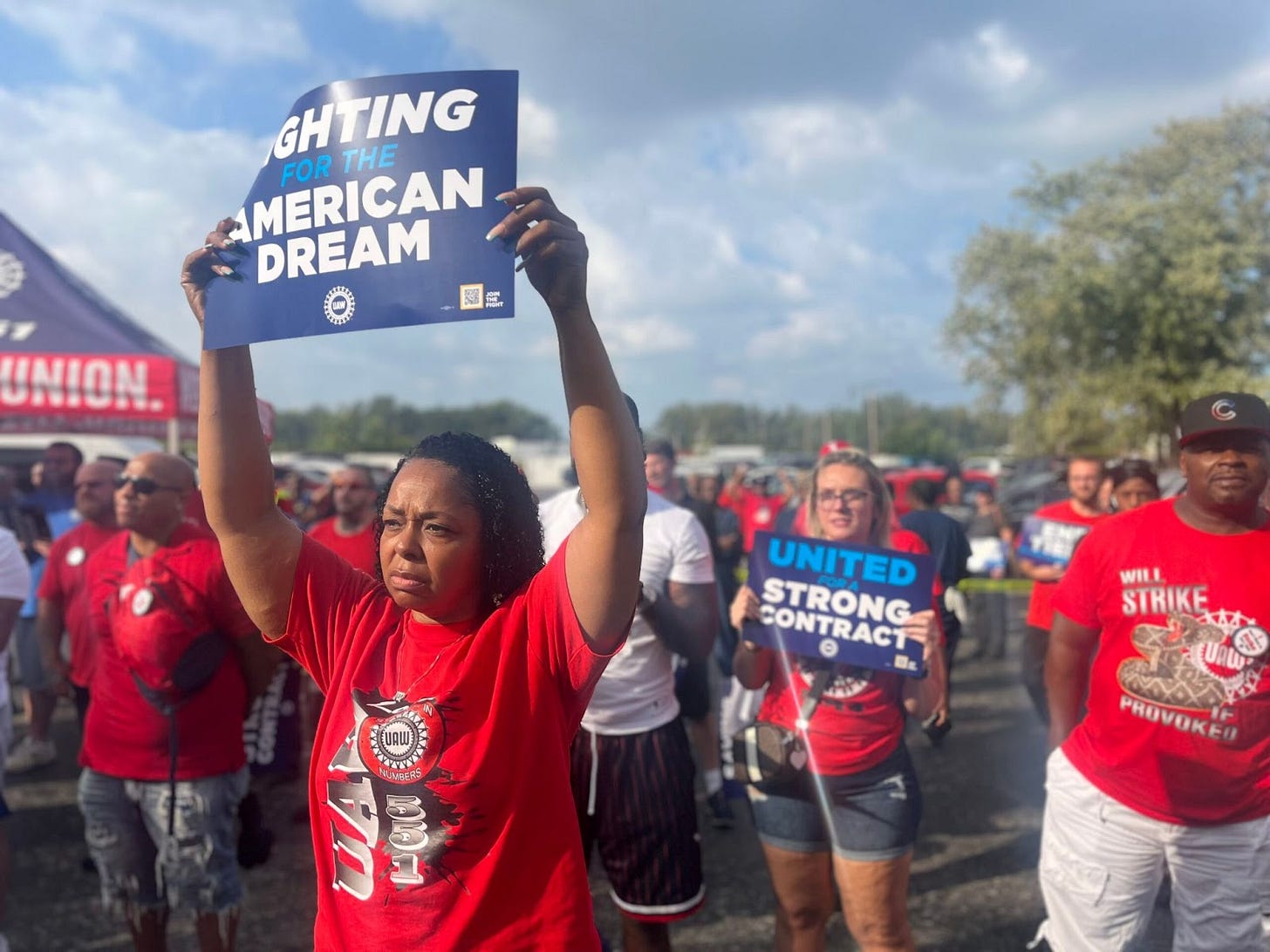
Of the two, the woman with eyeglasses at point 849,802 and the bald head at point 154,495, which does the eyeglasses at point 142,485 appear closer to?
the bald head at point 154,495

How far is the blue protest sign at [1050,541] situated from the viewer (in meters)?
5.68

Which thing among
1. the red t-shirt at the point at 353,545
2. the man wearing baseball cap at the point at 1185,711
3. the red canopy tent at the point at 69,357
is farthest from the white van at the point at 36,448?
the man wearing baseball cap at the point at 1185,711

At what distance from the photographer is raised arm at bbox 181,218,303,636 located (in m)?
1.81

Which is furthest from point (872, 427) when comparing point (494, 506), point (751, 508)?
point (494, 506)

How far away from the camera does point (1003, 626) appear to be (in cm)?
965

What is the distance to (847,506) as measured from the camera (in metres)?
3.27

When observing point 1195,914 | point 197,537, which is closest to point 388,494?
point 197,537

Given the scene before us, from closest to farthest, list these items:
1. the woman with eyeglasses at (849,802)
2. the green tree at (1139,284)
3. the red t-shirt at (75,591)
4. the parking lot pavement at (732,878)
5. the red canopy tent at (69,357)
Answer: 1. the woman with eyeglasses at (849,802)
2. the parking lot pavement at (732,878)
3. the red t-shirt at (75,591)
4. the red canopy tent at (69,357)
5. the green tree at (1139,284)

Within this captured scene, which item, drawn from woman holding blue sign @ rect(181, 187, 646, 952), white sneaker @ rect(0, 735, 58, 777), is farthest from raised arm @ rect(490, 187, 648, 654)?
white sneaker @ rect(0, 735, 58, 777)

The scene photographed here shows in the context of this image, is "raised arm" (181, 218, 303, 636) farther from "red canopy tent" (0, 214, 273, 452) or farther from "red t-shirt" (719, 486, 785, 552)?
"red t-shirt" (719, 486, 785, 552)

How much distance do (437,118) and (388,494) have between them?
66 cm

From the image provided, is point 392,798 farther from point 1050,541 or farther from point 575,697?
point 1050,541

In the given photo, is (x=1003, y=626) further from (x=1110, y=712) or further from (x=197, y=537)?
(x=197, y=537)

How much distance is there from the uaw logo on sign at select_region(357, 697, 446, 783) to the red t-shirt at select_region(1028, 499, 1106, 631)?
13.4 ft
